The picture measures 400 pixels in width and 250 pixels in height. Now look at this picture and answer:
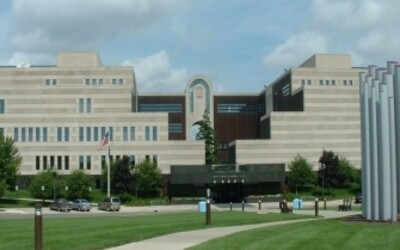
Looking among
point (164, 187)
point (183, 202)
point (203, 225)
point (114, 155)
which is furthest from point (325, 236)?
point (114, 155)

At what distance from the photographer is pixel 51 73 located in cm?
11819

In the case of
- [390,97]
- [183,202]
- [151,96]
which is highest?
[151,96]

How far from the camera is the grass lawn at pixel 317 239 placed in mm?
17531

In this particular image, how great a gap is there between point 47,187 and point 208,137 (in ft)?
156

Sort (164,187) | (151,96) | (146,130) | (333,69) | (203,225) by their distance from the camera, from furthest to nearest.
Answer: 1. (151,96)
2. (333,69)
3. (146,130)
4. (164,187)
5. (203,225)

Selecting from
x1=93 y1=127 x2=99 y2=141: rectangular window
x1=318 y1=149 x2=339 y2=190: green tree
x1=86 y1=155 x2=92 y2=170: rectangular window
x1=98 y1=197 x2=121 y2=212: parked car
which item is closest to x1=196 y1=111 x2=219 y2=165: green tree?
x1=93 y1=127 x2=99 y2=141: rectangular window

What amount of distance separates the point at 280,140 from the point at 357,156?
14.4 metres

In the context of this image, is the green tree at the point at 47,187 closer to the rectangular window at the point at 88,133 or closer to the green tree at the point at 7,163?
the green tree at the point at 7,163

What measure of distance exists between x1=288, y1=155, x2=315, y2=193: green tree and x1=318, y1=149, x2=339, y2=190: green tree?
1.75m

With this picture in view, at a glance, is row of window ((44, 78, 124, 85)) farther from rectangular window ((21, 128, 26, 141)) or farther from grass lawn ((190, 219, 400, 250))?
grass lawn ((190, 219, 400, 250))

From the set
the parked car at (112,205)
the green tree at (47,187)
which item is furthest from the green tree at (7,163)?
the parked car at (112,205)

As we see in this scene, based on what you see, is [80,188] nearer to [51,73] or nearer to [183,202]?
[183,202]

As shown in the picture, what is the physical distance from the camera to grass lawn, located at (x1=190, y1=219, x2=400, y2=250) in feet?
57.5

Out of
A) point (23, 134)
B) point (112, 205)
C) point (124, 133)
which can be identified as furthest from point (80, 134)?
point (112, 205)
